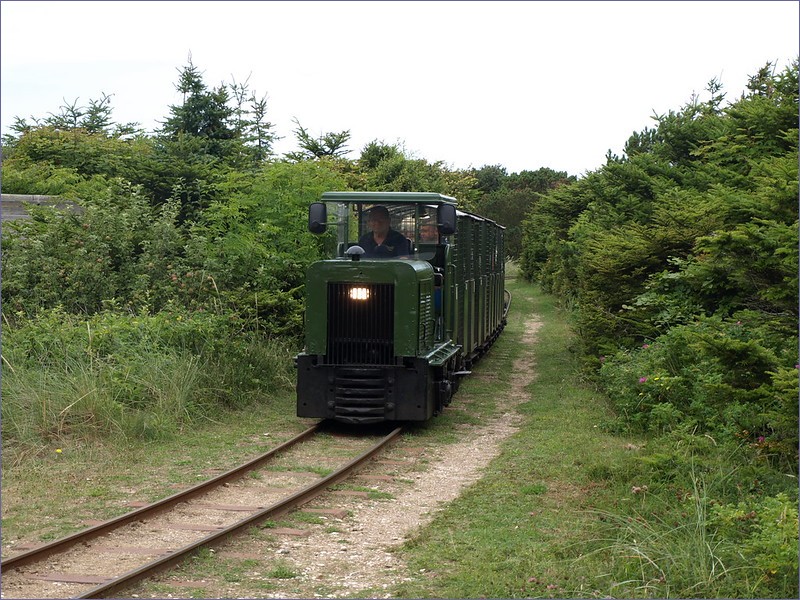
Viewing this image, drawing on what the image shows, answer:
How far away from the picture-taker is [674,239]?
13977mm

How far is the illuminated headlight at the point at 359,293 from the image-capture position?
481 inches

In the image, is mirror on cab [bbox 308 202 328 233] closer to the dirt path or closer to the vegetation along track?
the vegetation along track

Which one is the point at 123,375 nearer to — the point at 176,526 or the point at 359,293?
the point at 359,293

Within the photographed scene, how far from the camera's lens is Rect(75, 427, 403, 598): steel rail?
6.06 metres

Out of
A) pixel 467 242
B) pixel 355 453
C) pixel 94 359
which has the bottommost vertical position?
pixel 355 453

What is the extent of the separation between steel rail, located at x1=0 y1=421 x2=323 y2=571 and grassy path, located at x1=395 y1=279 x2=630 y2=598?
2.28 metres

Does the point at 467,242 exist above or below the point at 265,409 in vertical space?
above

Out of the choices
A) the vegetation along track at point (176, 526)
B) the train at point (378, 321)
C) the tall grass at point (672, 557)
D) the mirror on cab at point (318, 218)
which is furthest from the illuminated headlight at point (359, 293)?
the tall grass at point (672, 557)

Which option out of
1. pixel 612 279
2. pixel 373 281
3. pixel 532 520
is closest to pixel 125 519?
pixel 532 520

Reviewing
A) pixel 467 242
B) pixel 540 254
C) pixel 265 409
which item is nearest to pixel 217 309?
pixel 265 409

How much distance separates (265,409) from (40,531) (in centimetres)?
605

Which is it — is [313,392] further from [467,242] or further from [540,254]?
[540,254]

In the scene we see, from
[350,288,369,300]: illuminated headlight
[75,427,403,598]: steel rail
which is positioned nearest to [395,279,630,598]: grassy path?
[75,427,403,598]: steel rail

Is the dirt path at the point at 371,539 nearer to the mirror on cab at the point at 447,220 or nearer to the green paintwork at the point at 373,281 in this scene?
the green paintwork at the point at 373,281
